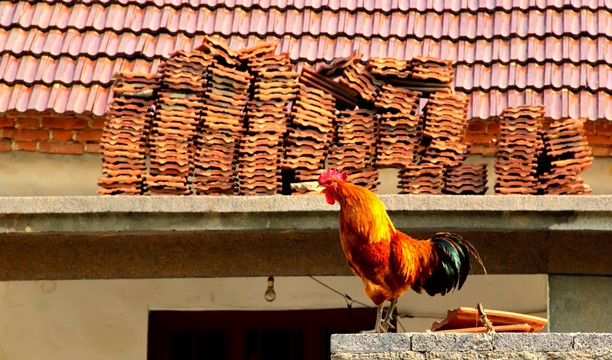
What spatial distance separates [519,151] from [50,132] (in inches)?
165

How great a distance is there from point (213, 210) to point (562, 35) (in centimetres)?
473

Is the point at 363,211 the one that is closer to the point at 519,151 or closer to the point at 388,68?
the point at 519,151

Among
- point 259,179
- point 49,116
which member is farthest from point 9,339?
point 259,179

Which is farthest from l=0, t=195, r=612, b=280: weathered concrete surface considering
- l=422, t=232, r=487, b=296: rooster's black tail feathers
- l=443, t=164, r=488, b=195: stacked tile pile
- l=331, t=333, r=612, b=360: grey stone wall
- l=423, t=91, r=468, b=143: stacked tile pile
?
l=331, t=333, r=612, b=360: grey stone wall

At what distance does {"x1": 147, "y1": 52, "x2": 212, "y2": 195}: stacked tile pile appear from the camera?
24.0 feet

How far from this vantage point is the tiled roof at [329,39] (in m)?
10.0

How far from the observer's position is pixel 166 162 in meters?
7.38

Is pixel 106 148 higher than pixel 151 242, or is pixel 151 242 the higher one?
pixel 106 148

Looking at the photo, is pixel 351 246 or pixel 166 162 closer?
pixel 351 246

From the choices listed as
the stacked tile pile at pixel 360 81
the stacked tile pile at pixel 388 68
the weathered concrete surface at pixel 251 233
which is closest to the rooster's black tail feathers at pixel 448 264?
the weathered concrete surface at pixel 251 233

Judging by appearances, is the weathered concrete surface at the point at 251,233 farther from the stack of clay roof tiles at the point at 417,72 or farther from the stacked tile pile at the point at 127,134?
the stack of clay roof tiles at the point at 417,72

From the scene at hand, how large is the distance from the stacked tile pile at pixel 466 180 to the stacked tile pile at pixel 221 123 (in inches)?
50.6

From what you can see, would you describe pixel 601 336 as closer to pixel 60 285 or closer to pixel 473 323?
pixel 473 323

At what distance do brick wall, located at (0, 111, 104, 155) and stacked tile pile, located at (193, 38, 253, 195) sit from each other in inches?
94.0
